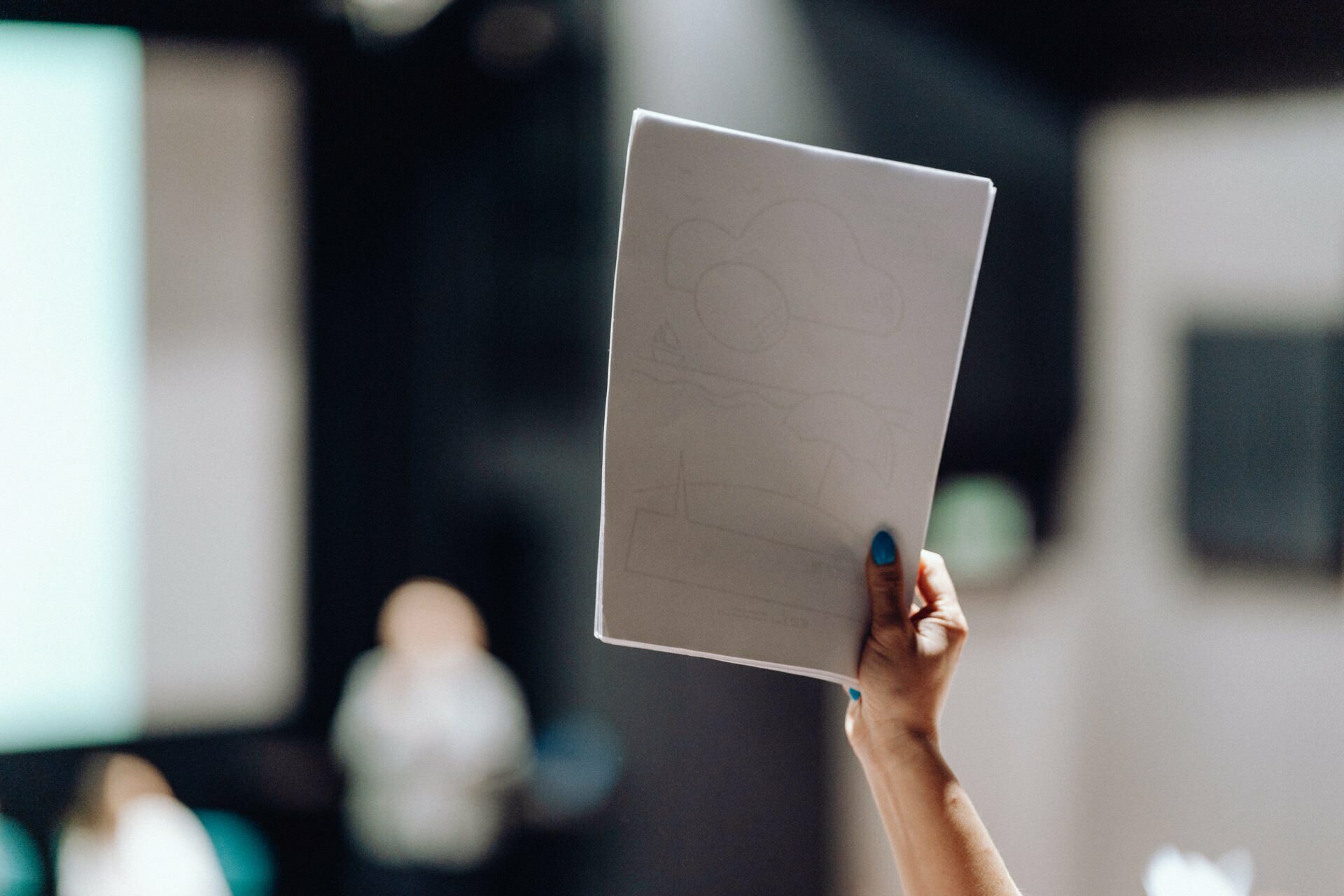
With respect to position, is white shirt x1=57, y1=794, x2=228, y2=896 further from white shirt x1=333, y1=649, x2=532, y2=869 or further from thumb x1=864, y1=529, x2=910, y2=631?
thumb x1=864, y1=529, x2=910, y2=631

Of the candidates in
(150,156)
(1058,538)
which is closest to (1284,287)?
(1058,538)

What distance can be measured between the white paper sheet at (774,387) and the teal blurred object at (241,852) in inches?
90.1

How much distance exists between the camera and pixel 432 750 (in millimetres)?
2293

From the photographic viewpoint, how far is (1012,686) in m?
2.12

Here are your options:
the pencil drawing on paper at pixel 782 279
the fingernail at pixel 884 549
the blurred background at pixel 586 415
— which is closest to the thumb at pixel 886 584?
the fingernail at pixel 884 549

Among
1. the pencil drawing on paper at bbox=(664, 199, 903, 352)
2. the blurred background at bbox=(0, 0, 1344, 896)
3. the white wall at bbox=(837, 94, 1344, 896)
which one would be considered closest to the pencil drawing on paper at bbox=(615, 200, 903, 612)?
the pencil drawing on paper at bbox=(664, 199, 903, 352)

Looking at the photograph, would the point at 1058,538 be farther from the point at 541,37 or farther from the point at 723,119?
the point at 541,37

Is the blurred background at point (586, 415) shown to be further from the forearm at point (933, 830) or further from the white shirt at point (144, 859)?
the forearm at point (933, 830)

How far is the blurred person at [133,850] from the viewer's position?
6.31 feet

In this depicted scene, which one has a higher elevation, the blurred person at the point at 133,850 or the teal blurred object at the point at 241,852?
the blurred person at the point at 133,850

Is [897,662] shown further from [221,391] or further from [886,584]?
[221,391]

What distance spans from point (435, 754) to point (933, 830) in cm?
182

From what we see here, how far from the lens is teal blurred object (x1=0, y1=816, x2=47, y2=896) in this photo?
235 cm

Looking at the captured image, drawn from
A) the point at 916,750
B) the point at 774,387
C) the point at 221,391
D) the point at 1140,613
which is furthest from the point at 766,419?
the point at 221,391
